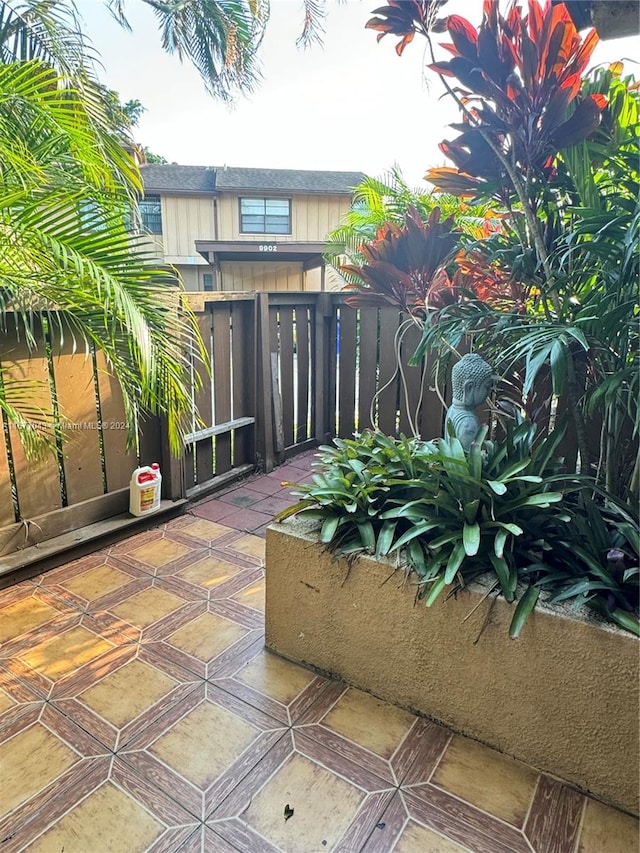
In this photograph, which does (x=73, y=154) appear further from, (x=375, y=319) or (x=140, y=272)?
(x=375, y=319)

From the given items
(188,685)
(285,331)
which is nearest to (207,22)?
(285,331)

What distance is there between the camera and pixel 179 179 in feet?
36.7

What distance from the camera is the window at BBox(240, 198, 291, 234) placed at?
10906mm

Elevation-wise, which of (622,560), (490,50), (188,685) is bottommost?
(188,685)

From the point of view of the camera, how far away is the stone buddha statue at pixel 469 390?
5.73 ft

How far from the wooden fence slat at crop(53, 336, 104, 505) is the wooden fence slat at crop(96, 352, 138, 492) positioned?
5 cm

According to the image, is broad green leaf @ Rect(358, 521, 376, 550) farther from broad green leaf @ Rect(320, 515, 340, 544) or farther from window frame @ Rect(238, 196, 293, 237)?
window frame @ Rect(238, 196, 293, 237)

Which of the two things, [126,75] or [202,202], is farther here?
[202,202]

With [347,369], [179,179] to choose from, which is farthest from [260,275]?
[347,369]

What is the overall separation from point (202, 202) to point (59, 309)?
958cm

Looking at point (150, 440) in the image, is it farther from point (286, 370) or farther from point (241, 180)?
point (241, 180)

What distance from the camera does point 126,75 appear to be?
5637mm

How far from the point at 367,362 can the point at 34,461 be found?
2.35 meters

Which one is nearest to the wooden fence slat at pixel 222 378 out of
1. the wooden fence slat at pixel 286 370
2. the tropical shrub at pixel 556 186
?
the wooden fence slat at pixel 286 370
